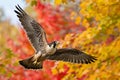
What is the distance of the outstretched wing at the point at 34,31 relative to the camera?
8125 millimetres

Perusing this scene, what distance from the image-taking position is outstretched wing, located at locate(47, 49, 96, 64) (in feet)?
27.7

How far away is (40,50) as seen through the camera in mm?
8039

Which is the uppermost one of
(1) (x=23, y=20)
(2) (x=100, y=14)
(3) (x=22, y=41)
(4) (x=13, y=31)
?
(1) (x=23, y=20)

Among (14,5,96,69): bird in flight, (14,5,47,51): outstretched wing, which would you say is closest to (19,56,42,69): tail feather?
(14,5,96,69): bird in flight

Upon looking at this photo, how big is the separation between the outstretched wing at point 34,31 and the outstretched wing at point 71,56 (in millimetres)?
306

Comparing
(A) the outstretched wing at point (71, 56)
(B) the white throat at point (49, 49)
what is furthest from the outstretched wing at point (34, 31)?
(A) the outstretched wing at point (71, 56)

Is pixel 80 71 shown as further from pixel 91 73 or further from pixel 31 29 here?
pixel 31 29

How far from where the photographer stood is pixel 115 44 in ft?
34.1

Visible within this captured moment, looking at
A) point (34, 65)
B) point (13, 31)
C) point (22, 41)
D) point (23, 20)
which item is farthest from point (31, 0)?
point (13, 31)

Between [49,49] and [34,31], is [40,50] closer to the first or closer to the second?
[49,49]

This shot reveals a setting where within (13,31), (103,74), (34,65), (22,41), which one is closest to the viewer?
(34,65)

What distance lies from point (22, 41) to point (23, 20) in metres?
8.75

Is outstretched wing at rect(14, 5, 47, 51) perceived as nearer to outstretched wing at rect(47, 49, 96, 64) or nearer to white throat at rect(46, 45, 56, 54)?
white throat at rect(46, 45, 56, 54)

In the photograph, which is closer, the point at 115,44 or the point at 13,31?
the point at 115,44
